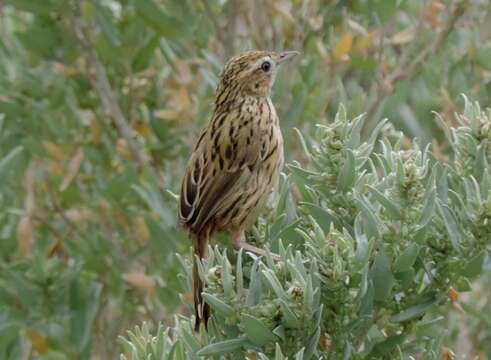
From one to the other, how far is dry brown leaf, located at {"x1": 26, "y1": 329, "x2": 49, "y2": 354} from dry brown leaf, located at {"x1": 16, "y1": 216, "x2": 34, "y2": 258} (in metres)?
0.49

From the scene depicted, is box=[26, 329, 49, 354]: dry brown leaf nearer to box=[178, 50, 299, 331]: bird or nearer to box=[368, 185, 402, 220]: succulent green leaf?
box=[178, 50, 299, 331]: bird

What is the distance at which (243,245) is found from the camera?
3.75 meters

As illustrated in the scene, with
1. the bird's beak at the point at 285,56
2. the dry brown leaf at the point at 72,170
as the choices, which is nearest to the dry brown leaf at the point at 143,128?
the dry brown leaf at the point at 72,170

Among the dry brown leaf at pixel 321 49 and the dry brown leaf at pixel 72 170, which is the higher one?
the dry brown leaf at pixel 72 170

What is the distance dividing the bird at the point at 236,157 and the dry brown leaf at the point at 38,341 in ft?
3.75

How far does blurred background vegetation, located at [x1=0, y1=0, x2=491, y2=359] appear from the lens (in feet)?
18.3

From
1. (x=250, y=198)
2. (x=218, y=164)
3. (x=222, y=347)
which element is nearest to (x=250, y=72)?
(x=218, y=164)

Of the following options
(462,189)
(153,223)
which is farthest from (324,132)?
(153,223)

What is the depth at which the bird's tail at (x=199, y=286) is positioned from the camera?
3430 millimetres

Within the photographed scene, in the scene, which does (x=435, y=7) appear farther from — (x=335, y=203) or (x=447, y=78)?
(x=335, y=203)

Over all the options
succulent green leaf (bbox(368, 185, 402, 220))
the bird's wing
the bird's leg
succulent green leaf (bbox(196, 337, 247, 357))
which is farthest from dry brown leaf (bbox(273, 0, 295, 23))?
succulent green leaf (bbox(196, 337, 247, 357))

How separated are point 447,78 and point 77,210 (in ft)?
6.67

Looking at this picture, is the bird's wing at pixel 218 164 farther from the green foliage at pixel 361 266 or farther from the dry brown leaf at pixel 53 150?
the green foliage at pixel 361 266

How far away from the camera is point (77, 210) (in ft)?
20.3
